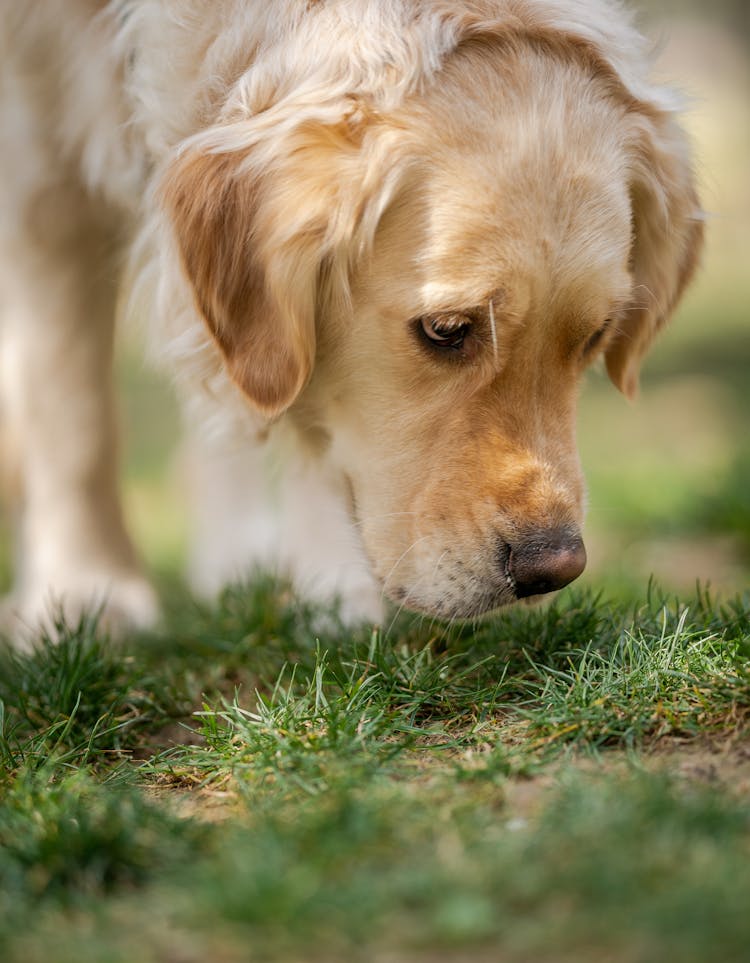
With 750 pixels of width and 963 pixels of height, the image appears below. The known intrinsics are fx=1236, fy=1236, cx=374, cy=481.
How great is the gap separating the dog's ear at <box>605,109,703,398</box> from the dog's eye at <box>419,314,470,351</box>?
25.3 inches

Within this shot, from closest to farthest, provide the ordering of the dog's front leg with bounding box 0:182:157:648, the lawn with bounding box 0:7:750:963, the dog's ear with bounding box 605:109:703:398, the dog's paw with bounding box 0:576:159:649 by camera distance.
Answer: the lawn with bounding box 0:7:750:963 → the dog's ear with bounding box 605:109:703:398 → the dog's paw with bounding box 0:576:159:649 → the dog's front leg with bounding box 0:182:157:648

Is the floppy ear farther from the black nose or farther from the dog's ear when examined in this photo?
the dog's ear

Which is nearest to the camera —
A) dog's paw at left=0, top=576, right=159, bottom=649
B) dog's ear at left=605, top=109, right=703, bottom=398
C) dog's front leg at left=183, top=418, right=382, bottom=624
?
dog's ear at left=605, top=109, right=703, bottom=398

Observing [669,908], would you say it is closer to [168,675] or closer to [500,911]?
[500,911]

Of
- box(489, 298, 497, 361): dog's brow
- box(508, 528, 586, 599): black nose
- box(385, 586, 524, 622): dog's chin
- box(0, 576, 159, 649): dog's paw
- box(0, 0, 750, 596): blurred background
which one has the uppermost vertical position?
box(489, 298, 497, 361): dog's brow

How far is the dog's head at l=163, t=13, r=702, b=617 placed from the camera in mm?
2582

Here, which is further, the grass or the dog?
the dog

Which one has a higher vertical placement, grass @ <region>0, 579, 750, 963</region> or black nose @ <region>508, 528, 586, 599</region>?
black nose @ <region>508, 528, 586, 599</region>

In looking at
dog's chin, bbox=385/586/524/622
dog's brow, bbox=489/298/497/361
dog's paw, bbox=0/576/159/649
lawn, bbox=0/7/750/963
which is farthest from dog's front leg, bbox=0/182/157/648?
dog's brow, bbox=489/298/497/361

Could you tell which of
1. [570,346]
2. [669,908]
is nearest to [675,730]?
[669,908]

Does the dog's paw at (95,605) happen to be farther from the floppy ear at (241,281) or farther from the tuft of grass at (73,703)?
the floppy ear at (241,281)

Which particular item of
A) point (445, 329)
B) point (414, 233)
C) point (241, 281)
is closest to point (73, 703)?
point (241, 281)

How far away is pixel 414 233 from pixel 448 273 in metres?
0.14

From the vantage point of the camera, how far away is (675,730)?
87.4 inches
